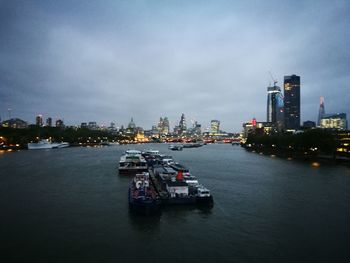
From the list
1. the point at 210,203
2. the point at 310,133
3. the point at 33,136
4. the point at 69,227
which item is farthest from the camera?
the point at 33,136

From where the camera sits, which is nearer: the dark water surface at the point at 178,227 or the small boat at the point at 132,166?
the dark water surface at the point at 178,227

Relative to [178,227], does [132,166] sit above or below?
above

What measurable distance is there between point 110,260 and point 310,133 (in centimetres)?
7306

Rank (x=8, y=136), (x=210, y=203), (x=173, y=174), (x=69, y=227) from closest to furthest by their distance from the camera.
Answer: (x=69, y=227) → (x=210, y=203) → (x=173, y=174) → (x=8, y=136)

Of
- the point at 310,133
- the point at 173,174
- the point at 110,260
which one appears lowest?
the point at 110,260

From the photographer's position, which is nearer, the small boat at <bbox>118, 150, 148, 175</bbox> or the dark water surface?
the dark water surface

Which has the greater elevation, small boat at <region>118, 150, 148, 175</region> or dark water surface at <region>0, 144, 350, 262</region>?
small boat at <region>118, 150, 148, 175</region>

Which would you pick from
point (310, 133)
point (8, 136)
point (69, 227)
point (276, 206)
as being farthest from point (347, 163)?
point (8, 136)

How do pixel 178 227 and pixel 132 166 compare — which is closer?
pixel 178 227

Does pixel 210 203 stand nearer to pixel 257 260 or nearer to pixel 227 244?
pixel 227 244

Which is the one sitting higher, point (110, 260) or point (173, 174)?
point (173, 174)

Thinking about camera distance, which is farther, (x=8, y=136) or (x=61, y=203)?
(x=8, y=136)

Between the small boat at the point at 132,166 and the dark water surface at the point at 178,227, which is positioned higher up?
the small boat at the point at 132,166

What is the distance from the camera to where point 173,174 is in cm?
3656
